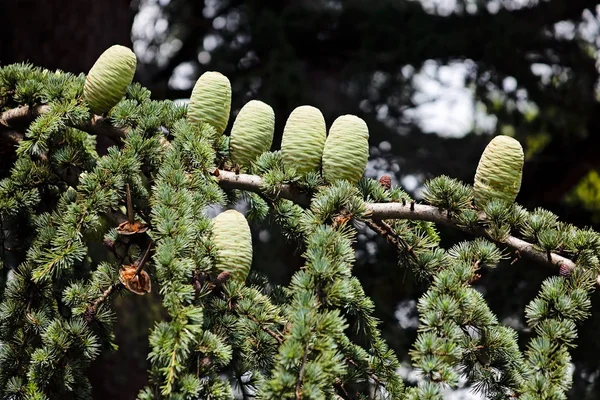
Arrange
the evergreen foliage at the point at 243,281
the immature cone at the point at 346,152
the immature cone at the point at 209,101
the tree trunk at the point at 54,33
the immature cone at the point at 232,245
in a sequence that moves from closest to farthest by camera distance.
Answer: the evergreen foliage at the point at 243,281
the immature cone at the point at 232,245
the immature cone at the point at 346,152
the immature cone at the point at 209,101
the tree trunk at the point at 54,33

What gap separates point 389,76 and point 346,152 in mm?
2311

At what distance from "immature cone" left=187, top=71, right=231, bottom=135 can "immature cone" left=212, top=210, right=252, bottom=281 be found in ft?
0.83

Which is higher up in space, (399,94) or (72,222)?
(72,222)

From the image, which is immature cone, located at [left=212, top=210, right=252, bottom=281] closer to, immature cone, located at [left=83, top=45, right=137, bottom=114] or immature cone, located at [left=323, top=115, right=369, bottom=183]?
immature cone, located at [left=323, top=115, right=369, bottom=183]

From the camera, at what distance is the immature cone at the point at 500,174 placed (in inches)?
42.2

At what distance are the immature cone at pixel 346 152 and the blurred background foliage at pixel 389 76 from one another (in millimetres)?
1571

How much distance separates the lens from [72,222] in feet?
3.36

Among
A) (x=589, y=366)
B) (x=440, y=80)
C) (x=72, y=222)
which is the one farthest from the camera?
(x=440, y=80)

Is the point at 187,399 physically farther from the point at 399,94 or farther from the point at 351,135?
the point at 399,94

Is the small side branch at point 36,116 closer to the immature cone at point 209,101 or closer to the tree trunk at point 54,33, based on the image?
the immature cone at point 209,101

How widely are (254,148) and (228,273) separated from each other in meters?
0.29

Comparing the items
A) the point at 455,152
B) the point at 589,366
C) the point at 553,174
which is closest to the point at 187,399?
the point at 589,366

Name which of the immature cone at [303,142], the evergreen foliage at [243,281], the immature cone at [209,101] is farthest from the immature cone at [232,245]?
the immature cone at [209,101]

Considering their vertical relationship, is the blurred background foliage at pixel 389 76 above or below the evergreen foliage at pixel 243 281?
below
